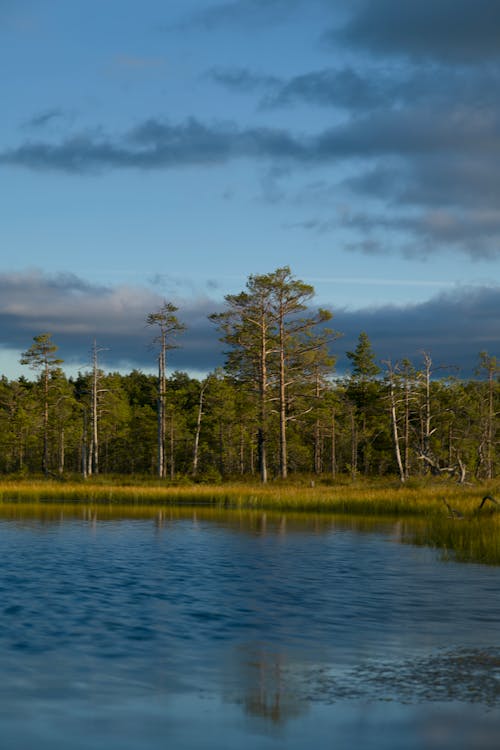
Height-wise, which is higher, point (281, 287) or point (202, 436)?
point (281, 287)

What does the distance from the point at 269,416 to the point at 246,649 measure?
5241 cm

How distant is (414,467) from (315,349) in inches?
505

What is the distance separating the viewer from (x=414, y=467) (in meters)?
70.1

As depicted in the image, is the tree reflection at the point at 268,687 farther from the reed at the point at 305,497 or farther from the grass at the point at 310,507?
the reed at the point at 305,497

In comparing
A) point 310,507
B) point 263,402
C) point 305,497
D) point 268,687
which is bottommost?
point 310,507

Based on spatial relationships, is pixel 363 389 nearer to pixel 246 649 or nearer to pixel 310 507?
pixel 310 507

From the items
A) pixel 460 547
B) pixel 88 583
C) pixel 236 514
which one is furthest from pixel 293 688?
pixel 236 514

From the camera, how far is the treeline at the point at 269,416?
6362 cm

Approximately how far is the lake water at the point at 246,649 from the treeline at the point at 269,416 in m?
22.4

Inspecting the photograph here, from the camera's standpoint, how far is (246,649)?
12625 mm

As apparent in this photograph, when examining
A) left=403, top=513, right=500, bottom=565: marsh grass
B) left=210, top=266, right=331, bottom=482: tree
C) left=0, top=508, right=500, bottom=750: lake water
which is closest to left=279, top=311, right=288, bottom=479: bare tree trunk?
left=210, top=266, right=331, bottom=482: tree

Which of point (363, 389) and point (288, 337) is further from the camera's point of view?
point (363, 389)

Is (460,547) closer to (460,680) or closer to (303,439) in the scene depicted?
(460,680)

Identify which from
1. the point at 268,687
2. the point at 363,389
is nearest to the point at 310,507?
the point at 268,687
